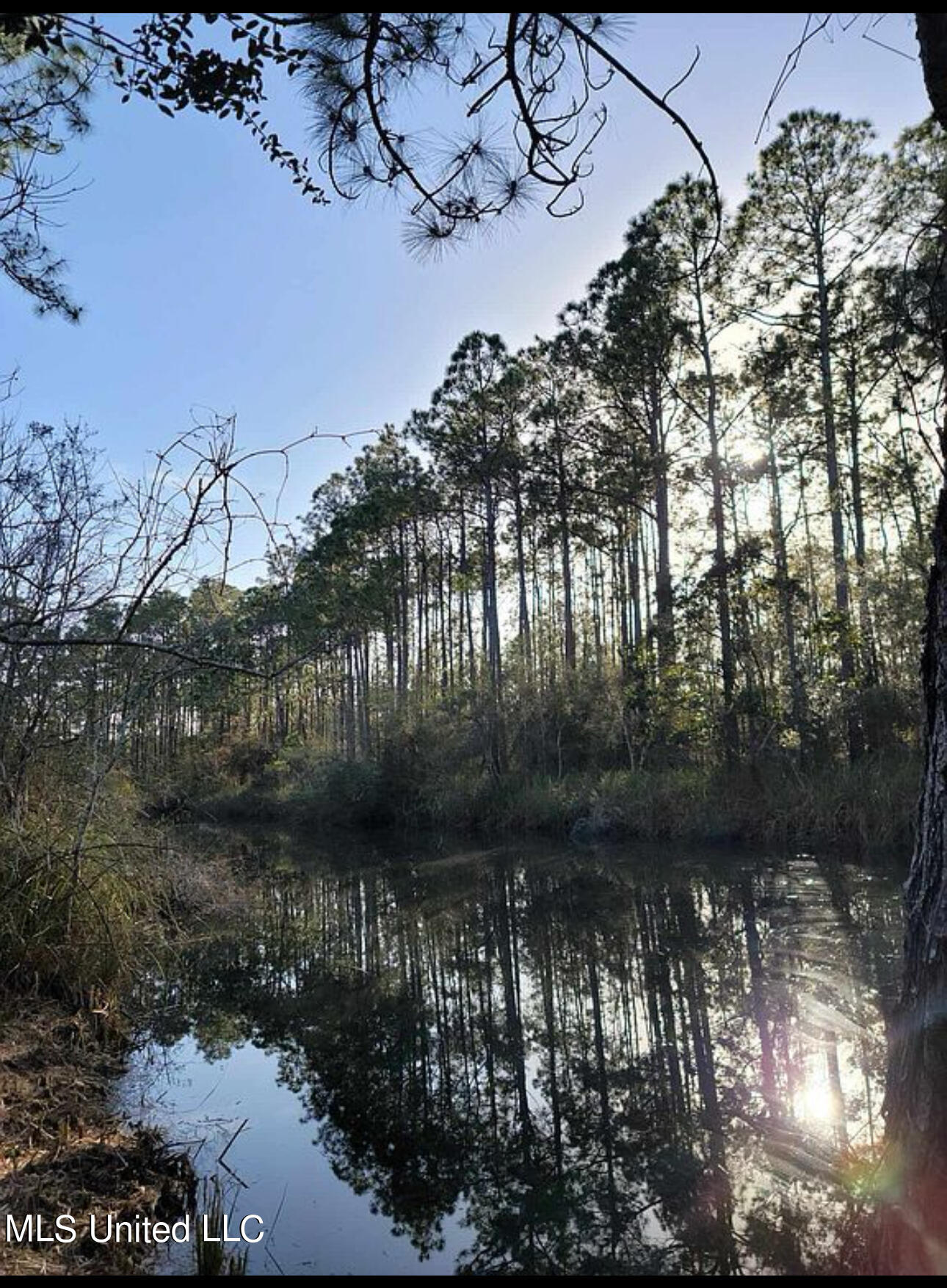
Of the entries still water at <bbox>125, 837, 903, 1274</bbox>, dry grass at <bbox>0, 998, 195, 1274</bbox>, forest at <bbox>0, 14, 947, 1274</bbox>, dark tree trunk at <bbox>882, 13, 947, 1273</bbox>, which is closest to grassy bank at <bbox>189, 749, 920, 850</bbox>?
forest at <bbox>0, 14, 947, 1274</bbox>

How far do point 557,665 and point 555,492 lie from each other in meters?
4.57

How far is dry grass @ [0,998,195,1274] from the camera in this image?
263 centimetres

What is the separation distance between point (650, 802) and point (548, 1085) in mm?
10417

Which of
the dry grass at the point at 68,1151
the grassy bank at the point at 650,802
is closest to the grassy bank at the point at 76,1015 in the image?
the dry grass at the point at 68,1151

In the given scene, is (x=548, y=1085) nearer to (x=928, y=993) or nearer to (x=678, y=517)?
(x=928, y=993)

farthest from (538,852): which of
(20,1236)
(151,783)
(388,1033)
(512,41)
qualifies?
(512,41)

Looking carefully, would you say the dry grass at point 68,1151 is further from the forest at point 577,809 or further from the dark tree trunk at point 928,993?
the dark tree trunk at point 928,993

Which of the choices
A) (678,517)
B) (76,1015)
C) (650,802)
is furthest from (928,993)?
(678,517)

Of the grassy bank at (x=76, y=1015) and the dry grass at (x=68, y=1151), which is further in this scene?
the grassy bank at (x=76, y=1015)

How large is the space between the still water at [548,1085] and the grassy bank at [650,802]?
111 inches

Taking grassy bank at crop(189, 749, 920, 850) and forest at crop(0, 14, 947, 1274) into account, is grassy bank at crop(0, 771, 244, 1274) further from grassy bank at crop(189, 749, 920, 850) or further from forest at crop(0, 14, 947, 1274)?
grassy bank at crop(189, 749, 920, 850)

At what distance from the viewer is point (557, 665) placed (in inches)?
766

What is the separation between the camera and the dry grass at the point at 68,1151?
2.63 meters

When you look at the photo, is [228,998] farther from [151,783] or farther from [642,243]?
[642,243]
